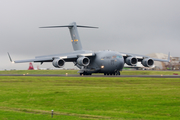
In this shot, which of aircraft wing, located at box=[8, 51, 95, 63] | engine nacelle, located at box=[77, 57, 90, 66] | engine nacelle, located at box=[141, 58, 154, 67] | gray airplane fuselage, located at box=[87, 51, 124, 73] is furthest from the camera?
engine nacelle, located at box=[141, 58, 154, 67]

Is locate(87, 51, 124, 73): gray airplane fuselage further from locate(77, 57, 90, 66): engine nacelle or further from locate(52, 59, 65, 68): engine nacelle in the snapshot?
locate(52, 59, 65, 68): engine nacelle

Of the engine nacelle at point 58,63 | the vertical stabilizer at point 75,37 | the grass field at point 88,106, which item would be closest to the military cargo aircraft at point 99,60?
the engine nacelle at point 58,63

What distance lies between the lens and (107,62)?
1841 inches

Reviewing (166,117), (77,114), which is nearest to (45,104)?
(77,114)

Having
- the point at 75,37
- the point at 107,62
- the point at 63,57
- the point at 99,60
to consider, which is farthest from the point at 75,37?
the point at 107,62

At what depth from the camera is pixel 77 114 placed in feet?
42.0

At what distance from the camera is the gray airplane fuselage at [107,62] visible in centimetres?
4559

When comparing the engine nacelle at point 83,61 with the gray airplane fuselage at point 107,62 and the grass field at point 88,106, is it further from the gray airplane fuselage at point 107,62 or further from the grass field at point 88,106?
the grass field at point 88,106

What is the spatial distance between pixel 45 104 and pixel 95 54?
34702 millimetres

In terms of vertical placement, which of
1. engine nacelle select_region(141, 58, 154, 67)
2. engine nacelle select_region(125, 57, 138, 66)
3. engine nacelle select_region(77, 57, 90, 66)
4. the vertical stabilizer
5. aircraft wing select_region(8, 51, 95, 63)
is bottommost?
engine nacelle select_region(141, 58, 154, 67)

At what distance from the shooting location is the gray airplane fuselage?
4559 cm

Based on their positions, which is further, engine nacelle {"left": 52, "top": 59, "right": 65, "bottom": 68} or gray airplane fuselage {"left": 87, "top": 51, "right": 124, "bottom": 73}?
engine nacelle {"left": 52, "top": 59, "right": 65, "bottom": 68}

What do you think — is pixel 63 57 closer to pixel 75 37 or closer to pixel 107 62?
pixel 107 62

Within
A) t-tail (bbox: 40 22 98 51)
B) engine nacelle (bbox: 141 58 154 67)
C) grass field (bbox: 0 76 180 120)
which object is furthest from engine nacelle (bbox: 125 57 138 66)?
grass field (bbox: 0 76 180 120)
